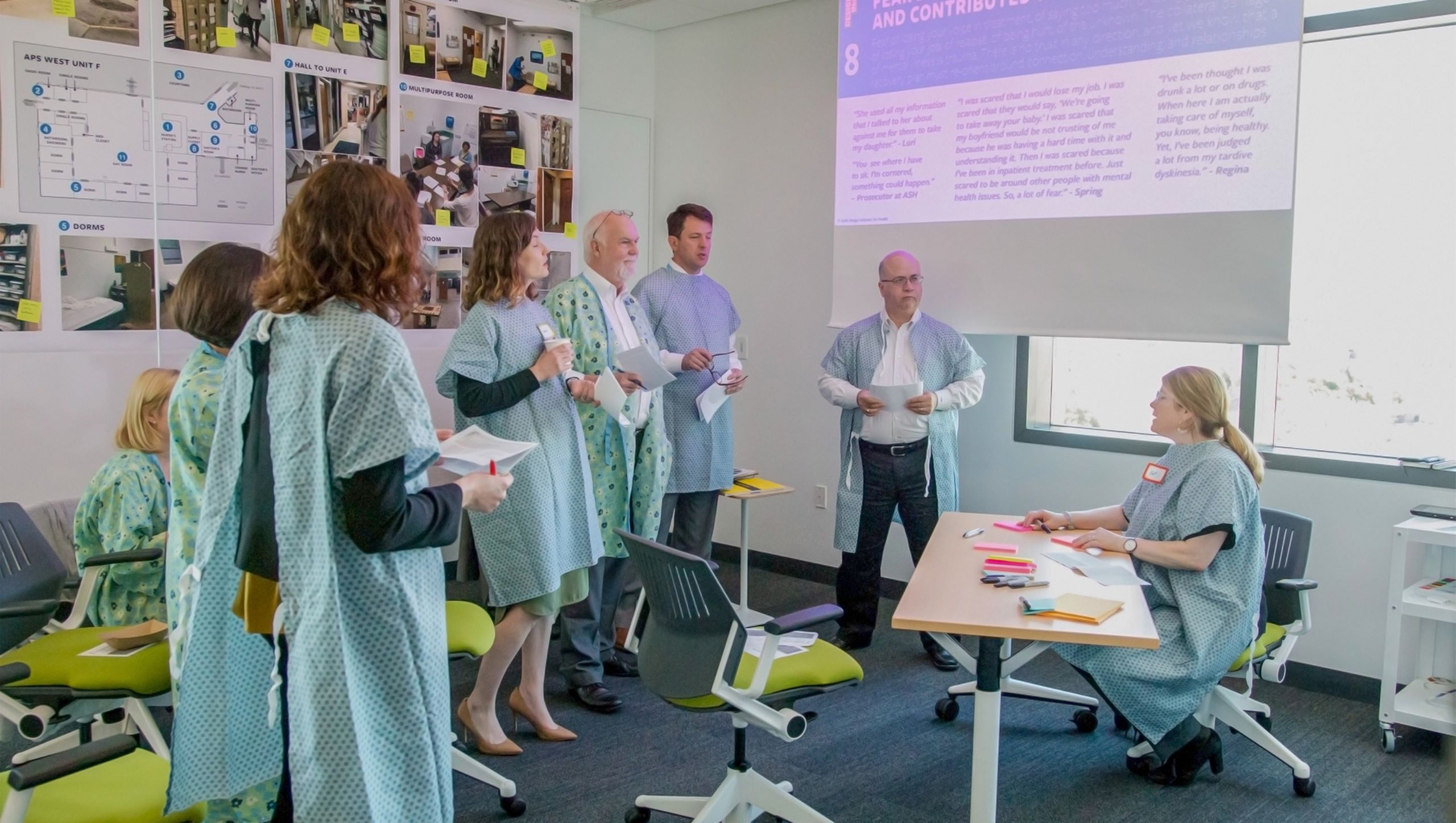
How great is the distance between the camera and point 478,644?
257cm

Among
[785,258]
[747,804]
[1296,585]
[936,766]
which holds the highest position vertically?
[785,258]

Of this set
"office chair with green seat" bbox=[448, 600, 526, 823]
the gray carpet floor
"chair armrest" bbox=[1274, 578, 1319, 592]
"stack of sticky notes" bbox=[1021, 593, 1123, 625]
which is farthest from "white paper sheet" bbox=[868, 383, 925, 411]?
"office chair with green seat" bbox=[448, 600, 526, 823]

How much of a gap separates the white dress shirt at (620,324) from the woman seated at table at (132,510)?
51.1 inches

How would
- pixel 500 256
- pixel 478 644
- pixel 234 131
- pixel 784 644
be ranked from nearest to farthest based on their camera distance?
pixel 478 644
pixel 784 644
pixel 500 256
pixel 234 131

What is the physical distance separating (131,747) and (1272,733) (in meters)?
3.21

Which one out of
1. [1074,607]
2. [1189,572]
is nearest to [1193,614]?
[1189,572]

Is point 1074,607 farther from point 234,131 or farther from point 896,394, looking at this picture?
point 234,131

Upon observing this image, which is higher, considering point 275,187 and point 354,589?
point 275,187

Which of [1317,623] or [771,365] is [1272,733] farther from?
[771,365]

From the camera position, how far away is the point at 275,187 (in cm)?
392

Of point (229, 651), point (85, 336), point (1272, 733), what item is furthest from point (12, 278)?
point (1272, 733)

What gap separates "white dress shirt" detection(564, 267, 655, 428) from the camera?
3521 mm

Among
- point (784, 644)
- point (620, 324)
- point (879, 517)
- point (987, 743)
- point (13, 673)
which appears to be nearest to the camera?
point (13, 673)

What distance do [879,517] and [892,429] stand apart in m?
0.37
